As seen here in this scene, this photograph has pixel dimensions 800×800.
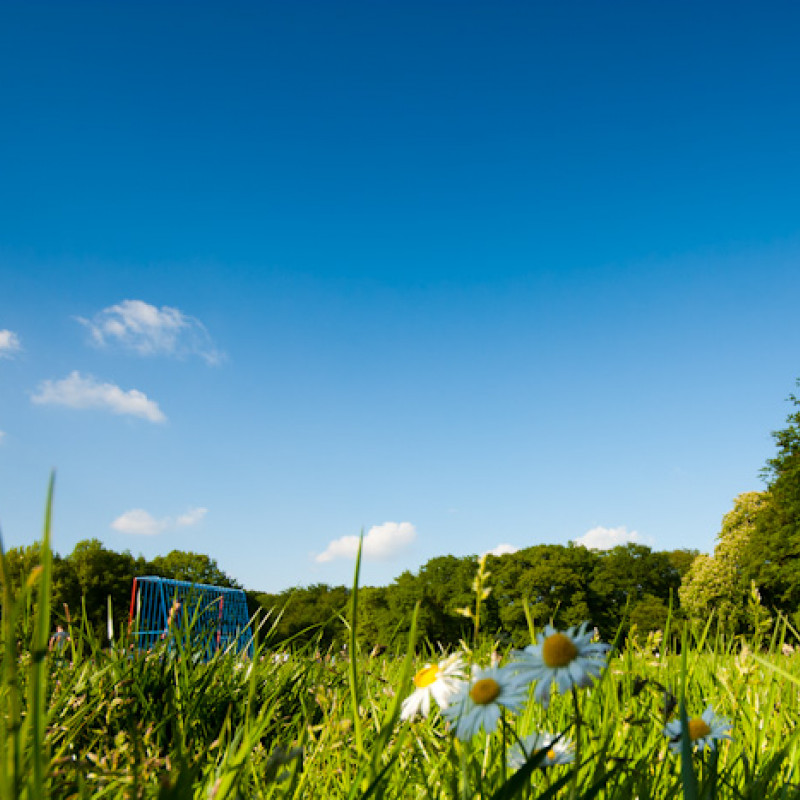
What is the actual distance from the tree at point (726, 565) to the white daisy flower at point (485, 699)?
4220cm

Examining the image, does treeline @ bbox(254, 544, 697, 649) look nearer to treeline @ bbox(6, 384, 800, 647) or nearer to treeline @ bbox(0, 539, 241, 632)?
treeline @ bbox(6, 384, 800, 647)

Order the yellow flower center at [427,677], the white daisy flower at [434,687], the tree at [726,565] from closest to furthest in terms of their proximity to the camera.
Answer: the white daisy flower at [434,687], the yellow flower center at [427,677], the tree at [726,565]

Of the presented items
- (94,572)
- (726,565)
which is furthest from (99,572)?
(726,565)

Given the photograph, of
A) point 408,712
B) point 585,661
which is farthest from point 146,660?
point 585,661

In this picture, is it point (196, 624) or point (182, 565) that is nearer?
point (196, 624)

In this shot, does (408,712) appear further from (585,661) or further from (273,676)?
(273,676)

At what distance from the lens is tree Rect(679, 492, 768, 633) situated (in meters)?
39.6

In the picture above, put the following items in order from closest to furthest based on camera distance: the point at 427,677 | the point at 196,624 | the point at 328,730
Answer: the point at 427,677 → the point at 328,730 → the point at 196,624

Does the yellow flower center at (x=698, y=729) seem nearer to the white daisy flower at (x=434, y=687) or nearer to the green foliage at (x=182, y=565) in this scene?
the white daisy flower at (x=434, y=687)

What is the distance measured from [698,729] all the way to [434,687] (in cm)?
64

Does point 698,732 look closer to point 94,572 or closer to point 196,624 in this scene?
point 196,624

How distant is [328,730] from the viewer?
2.03m

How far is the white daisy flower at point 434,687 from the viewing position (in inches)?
50.8

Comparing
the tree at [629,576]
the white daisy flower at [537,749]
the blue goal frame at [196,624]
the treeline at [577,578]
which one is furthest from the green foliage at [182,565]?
the white daisy flower at [537,749]
